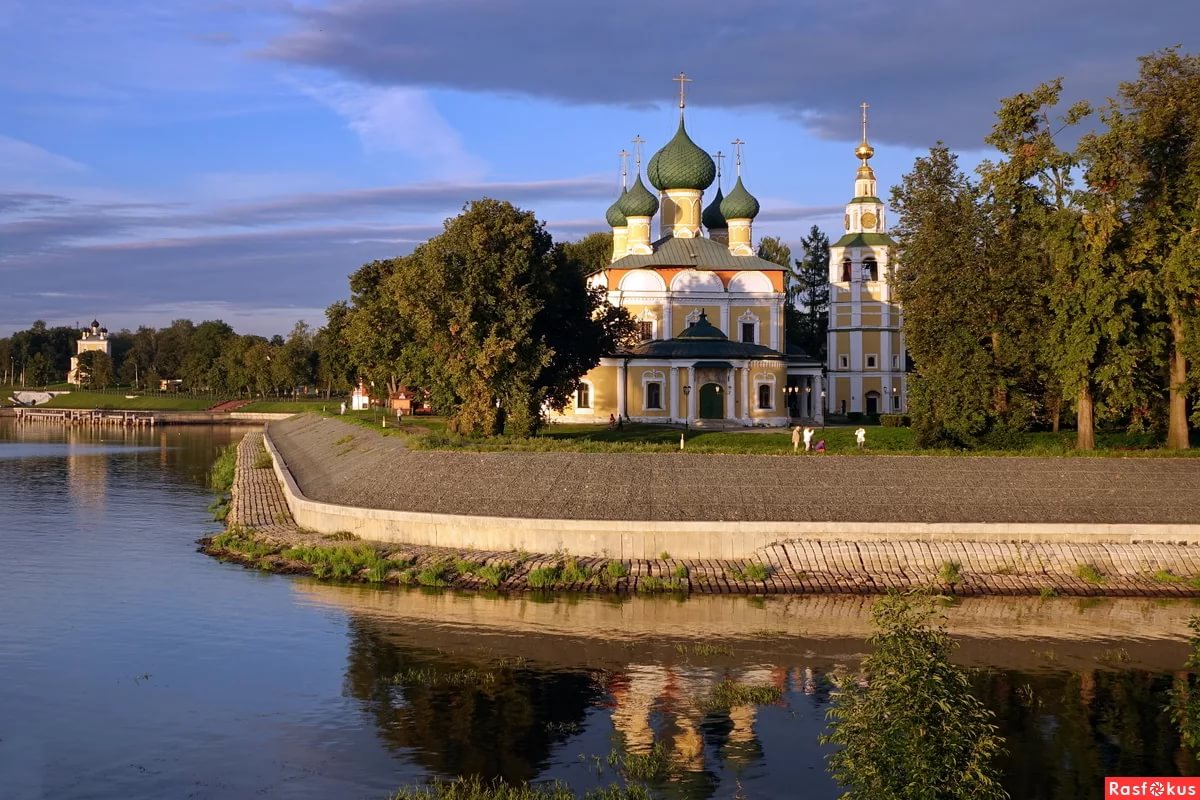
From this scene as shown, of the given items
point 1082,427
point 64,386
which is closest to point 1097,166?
point 1082,427

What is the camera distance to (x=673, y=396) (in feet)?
201

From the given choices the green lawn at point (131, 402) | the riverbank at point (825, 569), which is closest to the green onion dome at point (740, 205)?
the riverbank at point (825, 569)

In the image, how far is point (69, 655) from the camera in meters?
23.5

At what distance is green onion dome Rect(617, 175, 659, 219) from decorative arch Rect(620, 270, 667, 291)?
15.8 feet

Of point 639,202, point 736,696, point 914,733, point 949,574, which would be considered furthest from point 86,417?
point 914,733

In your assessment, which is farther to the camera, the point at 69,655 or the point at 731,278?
the point at 731,278

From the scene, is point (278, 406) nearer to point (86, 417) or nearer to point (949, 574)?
point (86, 417)

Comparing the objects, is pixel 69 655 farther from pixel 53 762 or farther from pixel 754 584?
pixel 754 584

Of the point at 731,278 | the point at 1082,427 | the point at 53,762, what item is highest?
the point at 731,278

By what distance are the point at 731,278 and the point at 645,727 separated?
50.2 metres

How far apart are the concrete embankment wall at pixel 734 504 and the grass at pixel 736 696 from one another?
948 cm

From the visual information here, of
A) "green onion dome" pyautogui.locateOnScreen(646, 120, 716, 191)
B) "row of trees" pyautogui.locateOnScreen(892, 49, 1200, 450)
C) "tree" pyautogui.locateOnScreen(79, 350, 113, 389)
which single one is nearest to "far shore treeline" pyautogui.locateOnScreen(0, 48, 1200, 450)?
"row of trees" pyautogui.locateOnScreen(892, 49, 1200, 450)

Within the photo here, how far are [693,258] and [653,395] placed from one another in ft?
31.0

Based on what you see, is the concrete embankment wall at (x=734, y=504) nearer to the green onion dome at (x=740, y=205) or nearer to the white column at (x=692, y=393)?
the white column at (x=692, y=393)
